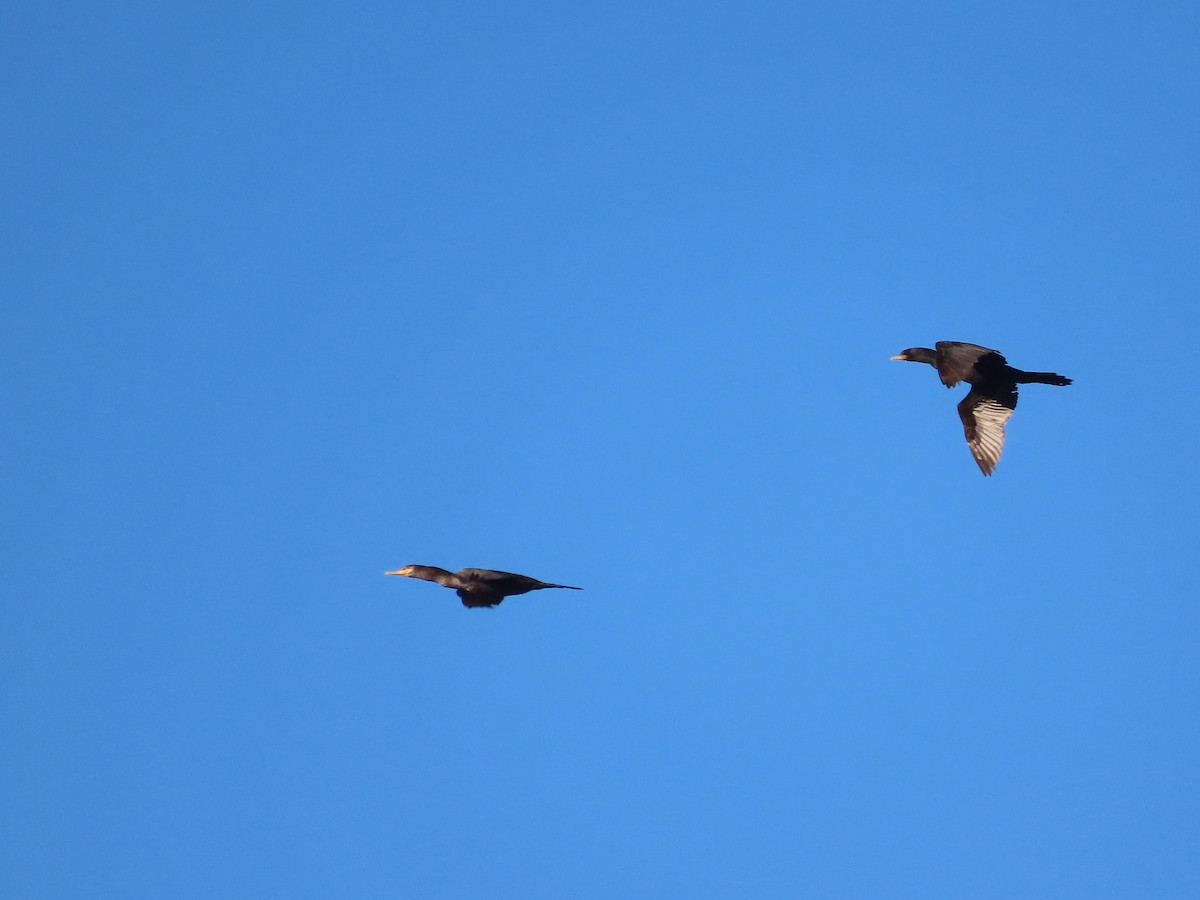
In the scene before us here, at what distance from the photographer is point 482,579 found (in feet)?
87.8

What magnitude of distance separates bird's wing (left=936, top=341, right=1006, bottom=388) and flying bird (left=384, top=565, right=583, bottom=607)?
12.1m

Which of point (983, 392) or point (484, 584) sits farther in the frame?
point (983, 392)

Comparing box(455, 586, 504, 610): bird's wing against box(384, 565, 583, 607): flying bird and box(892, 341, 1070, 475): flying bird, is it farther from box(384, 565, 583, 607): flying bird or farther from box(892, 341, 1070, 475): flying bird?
box(892, 341, 1070, 475): flying bird

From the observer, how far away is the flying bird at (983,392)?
102ft

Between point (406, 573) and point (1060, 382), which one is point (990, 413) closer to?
point (1060, 382)

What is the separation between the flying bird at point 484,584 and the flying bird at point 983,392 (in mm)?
11760

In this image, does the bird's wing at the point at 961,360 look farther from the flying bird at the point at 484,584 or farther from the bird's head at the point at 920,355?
the flying bird at the point at 484,584

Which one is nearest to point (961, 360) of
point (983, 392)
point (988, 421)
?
point (983, 392)

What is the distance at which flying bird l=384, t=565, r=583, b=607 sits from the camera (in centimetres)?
2627

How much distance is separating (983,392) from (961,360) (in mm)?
964

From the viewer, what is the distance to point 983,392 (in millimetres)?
31625

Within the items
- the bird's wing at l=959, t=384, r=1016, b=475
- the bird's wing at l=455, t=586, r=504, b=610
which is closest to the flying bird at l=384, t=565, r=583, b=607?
the bird's wing at l=455, t=586, r=504, b=610

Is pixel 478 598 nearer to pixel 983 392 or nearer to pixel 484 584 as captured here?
pixel 484 584

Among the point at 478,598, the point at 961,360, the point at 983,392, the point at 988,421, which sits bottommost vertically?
the point at 478,598
